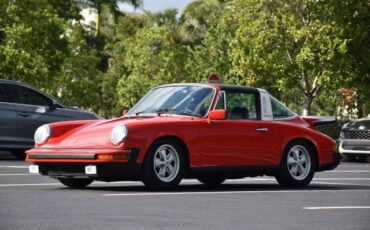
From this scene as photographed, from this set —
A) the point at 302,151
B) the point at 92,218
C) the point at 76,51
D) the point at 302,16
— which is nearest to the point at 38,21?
the point at 302,16

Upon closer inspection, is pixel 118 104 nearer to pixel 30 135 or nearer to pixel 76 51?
pixel 76 51

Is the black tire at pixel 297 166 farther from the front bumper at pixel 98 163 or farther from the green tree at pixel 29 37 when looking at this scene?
the green tree at pixel 29 37

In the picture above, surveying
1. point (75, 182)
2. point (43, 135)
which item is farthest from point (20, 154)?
point (43, 135)

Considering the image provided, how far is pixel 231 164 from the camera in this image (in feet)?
48.3

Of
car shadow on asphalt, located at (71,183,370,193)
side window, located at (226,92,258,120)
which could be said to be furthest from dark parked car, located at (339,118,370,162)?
side window, located at (226,92,258,120)

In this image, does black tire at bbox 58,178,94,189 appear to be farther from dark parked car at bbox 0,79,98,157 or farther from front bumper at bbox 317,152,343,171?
dark parked car at bbox 0,79,98,157

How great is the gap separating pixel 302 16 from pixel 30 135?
68.7 feet

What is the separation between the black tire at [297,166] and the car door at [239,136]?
233 mm

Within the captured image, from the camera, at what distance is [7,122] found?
22.4m

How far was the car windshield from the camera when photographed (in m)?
14.6

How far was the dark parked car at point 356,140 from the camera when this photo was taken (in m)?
28.2

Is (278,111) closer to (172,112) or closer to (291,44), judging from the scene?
(172,112)

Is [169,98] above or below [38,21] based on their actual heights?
below

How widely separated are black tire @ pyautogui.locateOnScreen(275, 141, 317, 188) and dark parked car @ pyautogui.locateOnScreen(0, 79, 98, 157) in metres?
8.19
